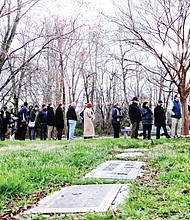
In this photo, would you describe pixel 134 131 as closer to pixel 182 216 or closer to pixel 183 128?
pixel 183 128

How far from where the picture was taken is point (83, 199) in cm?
318

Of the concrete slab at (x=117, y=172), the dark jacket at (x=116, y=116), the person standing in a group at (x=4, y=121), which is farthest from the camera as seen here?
the person standing in a group at (x=4, y=121)

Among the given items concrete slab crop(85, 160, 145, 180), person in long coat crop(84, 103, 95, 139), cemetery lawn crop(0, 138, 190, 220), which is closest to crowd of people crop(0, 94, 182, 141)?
person in long coat crop(84, 103, 95, 139)

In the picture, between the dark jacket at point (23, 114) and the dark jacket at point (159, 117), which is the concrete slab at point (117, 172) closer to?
the dark jacket at point (159, 117)

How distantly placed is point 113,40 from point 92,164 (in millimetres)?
10208

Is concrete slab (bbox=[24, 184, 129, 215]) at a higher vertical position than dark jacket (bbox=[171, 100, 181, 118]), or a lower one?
lower

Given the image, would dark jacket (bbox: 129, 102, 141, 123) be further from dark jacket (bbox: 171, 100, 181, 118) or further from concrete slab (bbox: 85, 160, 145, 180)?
concrete slab (bbox: 85, 160, 145, 180)

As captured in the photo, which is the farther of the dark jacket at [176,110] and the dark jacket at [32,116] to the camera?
the dark jacket at [32,116]

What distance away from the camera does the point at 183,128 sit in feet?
48.8

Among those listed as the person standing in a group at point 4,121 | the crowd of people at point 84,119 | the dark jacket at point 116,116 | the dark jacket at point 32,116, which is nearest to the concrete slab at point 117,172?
the crowd of people at point 84,119

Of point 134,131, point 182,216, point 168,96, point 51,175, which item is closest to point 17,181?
point 51,175

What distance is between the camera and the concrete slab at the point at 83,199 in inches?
113

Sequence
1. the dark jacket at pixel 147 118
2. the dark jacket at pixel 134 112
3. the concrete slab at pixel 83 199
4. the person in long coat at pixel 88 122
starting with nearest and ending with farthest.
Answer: the concrete slab at pixel 83 199 → the dark jacket at pixel 134 112 → the dark jacket at pixel 147 118 → the person in long coat at pixel 88 122

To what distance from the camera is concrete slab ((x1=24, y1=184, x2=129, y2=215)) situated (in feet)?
9.39
